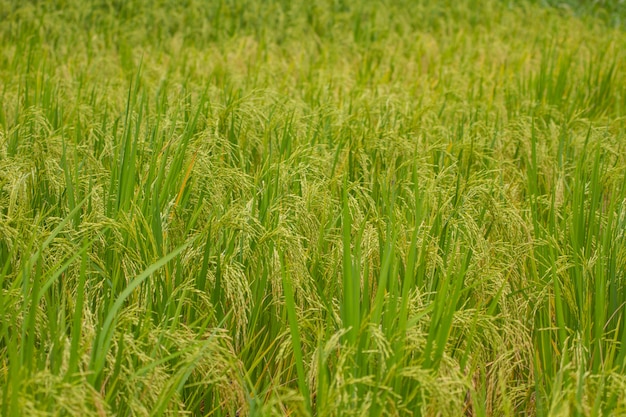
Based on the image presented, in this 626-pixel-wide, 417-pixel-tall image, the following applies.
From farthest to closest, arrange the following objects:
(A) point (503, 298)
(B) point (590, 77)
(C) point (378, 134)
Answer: (B) point (590, 77) < (C) point (378, 134) < (A) point (503, 298)

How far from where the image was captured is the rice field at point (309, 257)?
1570 mm

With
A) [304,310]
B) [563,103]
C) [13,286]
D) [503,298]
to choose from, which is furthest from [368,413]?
[563,103]

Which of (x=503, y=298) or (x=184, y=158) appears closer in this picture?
(x=503, y=298)

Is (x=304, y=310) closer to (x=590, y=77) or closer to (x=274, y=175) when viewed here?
(x=274, y=175)

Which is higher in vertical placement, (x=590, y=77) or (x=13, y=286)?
(x=13, y=286)

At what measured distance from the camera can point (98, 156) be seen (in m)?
2.81

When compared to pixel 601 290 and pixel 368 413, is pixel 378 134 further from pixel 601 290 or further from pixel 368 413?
→ pixel 368 413

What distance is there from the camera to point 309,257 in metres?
2.09

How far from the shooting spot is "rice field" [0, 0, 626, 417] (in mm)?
1570

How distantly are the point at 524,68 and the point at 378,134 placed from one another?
2.24 meters

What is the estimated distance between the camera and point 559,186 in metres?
2.79

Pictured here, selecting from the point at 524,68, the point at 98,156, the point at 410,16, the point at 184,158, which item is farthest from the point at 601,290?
the point at 410,16

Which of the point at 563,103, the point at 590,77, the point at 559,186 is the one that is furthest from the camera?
the point at 590,77

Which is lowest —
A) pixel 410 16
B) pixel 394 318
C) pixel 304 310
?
pixel 410 16
